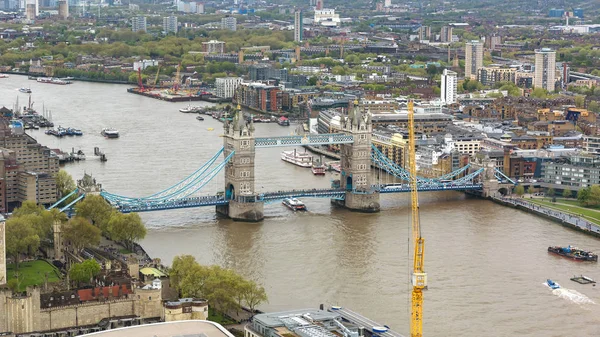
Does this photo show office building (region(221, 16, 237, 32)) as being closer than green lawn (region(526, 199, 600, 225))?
No

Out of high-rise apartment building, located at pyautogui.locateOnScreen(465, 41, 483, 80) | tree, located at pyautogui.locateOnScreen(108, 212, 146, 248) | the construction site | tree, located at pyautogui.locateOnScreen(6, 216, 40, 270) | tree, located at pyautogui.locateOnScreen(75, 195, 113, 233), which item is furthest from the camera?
high-rise apartment building, located at pyautogui.locateOnScreen(465, 41, 483, 80)

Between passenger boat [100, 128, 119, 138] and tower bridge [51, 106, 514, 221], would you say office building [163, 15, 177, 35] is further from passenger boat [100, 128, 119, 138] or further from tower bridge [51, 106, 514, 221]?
tower bridge [51, 106, 514, 221]

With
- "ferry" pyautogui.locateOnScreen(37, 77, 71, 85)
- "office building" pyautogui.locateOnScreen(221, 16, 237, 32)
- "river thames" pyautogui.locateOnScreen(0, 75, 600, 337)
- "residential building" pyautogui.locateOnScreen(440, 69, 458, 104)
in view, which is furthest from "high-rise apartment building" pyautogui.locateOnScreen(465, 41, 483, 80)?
"office building" pyautogui.locateOnScreen(221, 16, 237, 32)

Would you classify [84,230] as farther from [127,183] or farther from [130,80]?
[130,80]

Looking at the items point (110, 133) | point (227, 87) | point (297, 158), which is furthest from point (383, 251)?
point (227, 87)

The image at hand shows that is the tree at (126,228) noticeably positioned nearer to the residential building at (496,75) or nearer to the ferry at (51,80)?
the residential building at (496,75)

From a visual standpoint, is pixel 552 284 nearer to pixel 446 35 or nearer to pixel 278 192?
pixel 278 192

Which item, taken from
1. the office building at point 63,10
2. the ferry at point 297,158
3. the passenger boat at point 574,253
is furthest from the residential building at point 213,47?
the passenger boat at point 574,253
